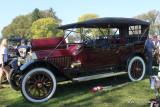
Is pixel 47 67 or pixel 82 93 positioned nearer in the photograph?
pixel 47 67

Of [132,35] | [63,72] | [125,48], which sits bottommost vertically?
[63,72]

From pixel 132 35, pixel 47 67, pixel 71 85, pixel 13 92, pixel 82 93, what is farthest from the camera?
pixel 132 35

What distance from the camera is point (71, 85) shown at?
5.17 meters

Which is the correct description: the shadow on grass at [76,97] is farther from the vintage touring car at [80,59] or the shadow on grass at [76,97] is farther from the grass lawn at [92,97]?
the vintage touring car at [80,59]

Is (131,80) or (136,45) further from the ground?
(136,45)

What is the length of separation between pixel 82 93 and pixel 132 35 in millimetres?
3320

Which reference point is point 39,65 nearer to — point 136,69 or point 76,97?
point 76,97

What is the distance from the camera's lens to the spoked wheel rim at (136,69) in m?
5.27

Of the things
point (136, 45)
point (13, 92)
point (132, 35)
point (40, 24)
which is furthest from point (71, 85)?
point (40, 24)

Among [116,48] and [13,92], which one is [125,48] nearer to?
[116,48]

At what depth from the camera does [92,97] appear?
3.98 metres

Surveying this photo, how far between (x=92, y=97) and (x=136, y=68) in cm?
213

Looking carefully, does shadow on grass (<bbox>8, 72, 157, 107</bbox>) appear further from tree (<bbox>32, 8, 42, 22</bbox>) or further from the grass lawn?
tree (<bbox>32, 8, 42, 22</bbox>)

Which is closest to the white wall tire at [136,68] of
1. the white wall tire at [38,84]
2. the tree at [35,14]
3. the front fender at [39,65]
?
the front fender at [39,65]
